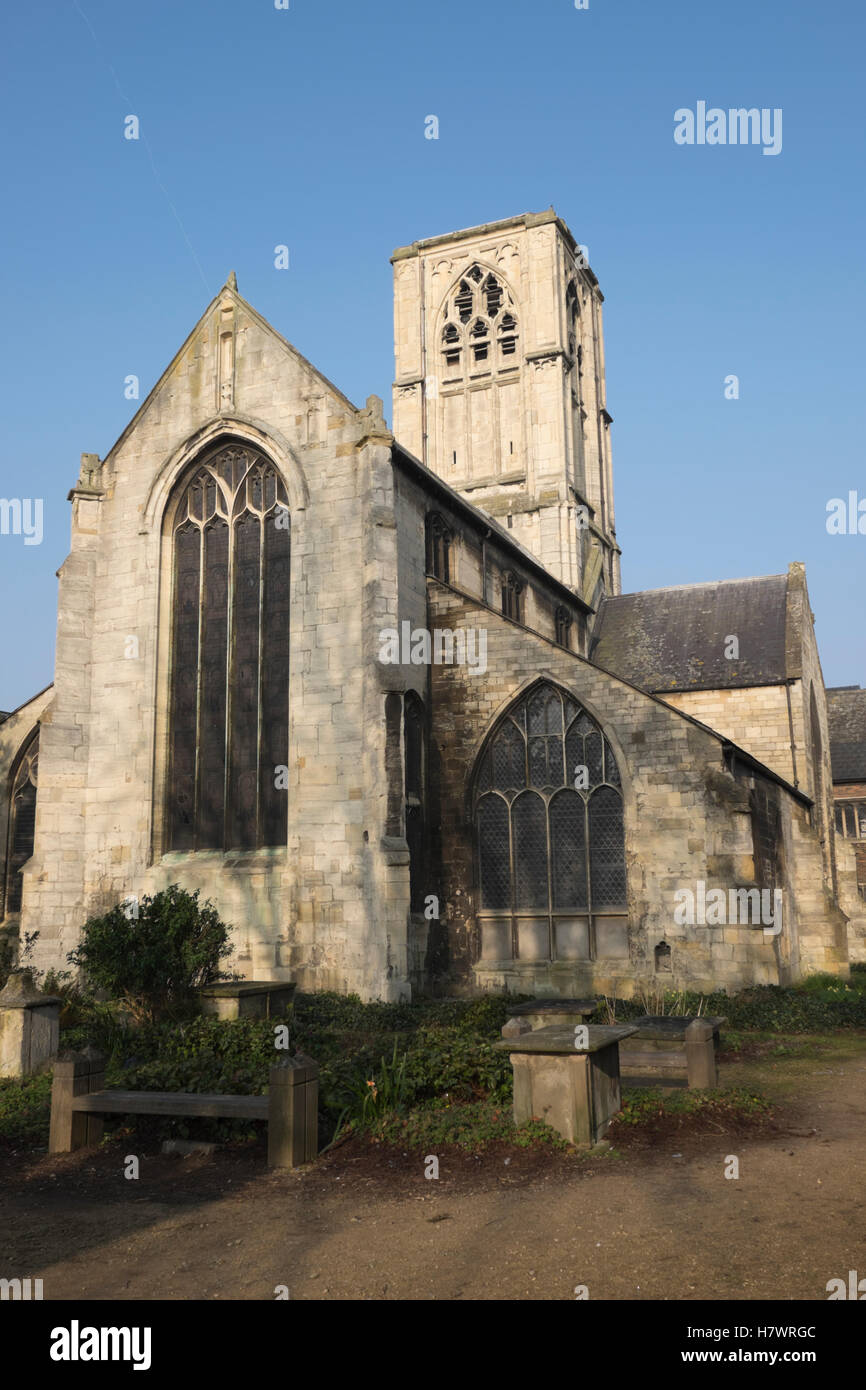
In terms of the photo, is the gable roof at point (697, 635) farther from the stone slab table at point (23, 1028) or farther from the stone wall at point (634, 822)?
the stone slab table at point (23, 1028)

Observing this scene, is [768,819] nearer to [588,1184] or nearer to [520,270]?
[588,1184]

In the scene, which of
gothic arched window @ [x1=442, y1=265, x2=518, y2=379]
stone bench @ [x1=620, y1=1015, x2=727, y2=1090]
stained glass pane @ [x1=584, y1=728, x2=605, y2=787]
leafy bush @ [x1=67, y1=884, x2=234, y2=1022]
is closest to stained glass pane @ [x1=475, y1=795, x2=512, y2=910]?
stained glass pane @ [x1=584, y1=728, x2=605, y2=787]

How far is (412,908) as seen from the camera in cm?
1914

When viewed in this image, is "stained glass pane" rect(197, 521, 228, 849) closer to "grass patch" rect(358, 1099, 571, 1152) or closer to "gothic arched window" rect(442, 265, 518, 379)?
"grass patch" rect(358, 1099, 571, 1152)

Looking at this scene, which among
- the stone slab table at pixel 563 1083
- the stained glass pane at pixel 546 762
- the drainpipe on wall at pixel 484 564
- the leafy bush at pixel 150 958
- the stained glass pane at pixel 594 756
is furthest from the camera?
the drainpipe on wall at pixel 484 564

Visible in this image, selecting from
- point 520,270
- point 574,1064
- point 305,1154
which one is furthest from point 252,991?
point 520,270

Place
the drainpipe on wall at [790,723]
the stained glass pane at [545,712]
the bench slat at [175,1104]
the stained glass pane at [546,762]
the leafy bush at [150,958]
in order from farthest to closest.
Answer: the drainpipe on wall at [790,723] < the stained glass pane at [545,712] < the stained glass pane at [546,762] < the leafy bush at [150,958] < the bench slat at [175,1104]

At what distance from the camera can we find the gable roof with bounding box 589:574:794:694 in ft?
90.4

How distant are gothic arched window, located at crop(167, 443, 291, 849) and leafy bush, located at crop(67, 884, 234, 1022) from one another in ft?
16.1

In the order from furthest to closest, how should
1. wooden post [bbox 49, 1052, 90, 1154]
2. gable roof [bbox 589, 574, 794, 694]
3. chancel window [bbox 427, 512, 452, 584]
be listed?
gable roof [bbox 589, 574, 794, 694]
chancel window [bbox 427, 512, 452, 584]
wooden post [bbox 49, 1052, 90, 1154]

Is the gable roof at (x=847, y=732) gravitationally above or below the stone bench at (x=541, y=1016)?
above

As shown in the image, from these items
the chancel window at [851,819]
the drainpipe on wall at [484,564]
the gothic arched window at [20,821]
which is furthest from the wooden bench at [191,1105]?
the chancel window at [851,819]

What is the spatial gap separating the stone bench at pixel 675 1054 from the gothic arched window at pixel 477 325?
94.6 feet

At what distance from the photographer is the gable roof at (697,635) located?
2755cm
